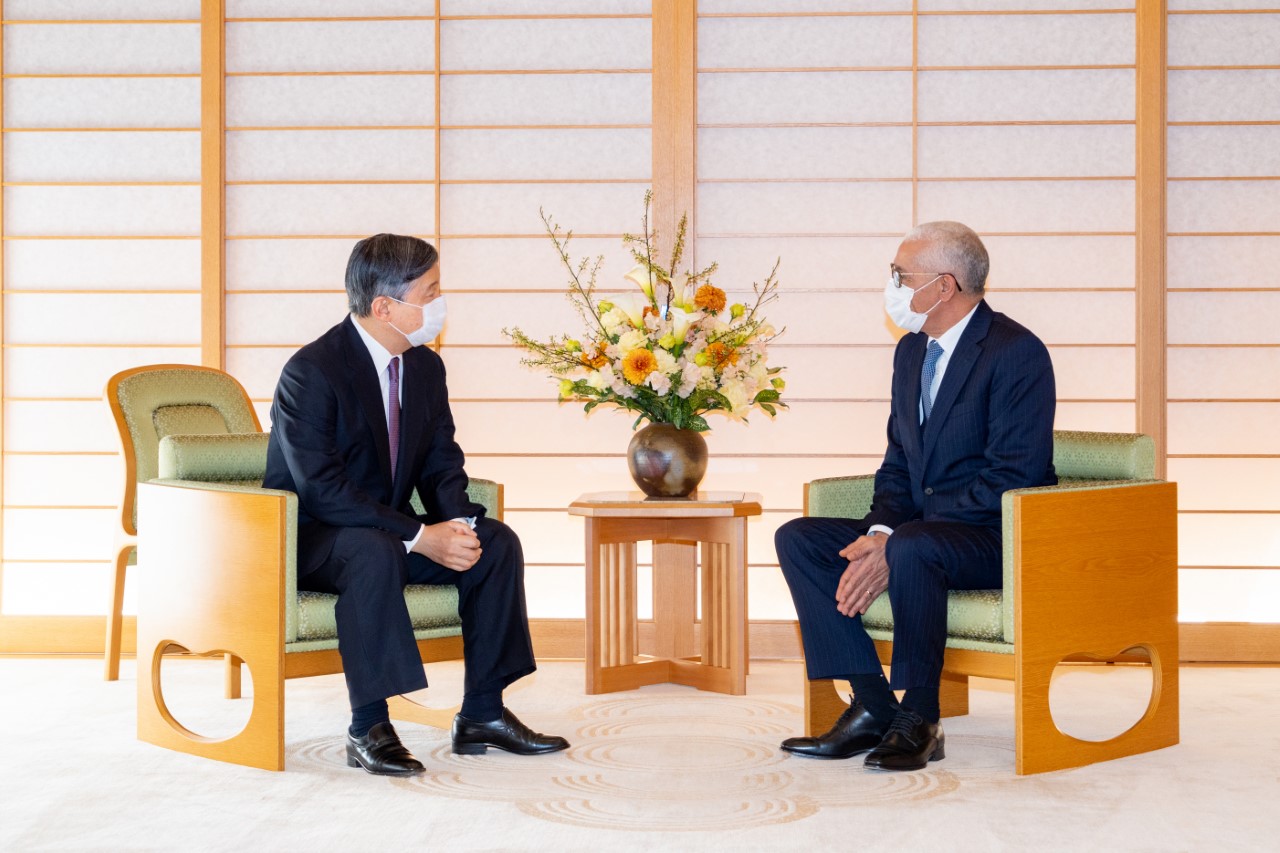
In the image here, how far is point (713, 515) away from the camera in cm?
349

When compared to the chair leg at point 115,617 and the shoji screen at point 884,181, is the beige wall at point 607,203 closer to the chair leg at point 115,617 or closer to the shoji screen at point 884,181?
the shoji screen at point 884,181

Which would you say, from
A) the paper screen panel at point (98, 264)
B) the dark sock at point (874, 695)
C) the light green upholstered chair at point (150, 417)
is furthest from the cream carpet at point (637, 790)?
the paper screen panel at point (98, 264)

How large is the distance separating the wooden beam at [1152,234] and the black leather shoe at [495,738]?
233cm

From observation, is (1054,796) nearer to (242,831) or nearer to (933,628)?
(933,628)

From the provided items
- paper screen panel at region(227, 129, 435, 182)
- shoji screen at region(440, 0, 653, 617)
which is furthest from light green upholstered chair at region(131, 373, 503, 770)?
paper screen panel at region(227, 129, 435, 182)

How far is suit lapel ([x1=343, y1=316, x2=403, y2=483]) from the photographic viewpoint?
2.83 meters

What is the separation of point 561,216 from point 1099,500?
2095 mm

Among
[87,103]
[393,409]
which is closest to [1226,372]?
[393,409]

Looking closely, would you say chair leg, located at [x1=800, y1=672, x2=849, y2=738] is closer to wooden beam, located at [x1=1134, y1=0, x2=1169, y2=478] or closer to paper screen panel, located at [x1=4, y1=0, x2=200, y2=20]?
wooden beam, located at [x1=1134, y1=0, x2=1169, y2=478]

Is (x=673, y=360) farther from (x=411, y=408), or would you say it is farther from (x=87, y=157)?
(x=87, y=157)

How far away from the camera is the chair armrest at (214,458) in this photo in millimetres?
3010

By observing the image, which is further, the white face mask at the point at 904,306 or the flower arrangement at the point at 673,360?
the flower arrangement at the point at 673,360

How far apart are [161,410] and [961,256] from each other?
234 cm

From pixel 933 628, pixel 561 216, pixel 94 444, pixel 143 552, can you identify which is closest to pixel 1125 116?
pixel 561 216
